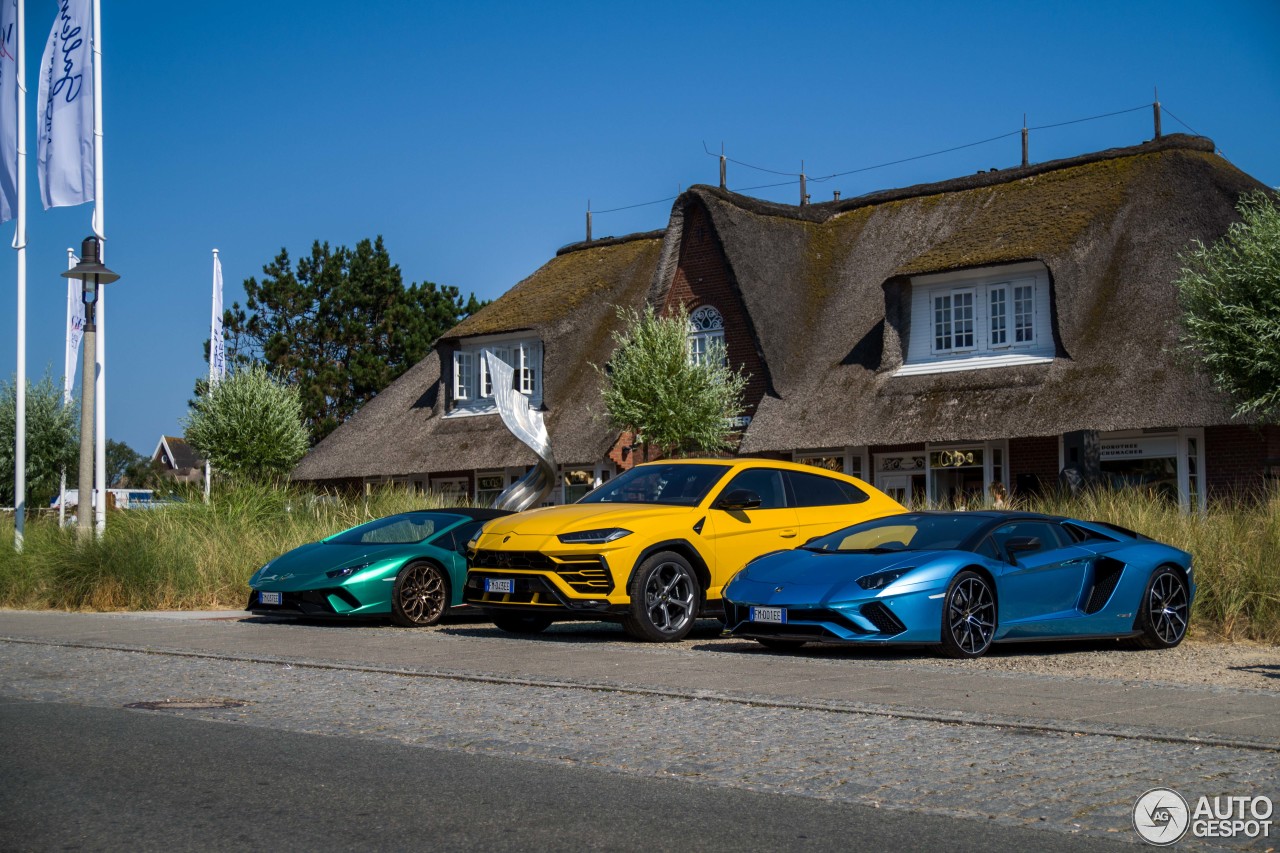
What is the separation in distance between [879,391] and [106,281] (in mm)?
15597

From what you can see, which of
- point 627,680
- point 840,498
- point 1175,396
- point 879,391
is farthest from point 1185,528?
point 879,391

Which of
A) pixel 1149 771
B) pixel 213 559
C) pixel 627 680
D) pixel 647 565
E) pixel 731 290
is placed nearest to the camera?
pixel 1149 771

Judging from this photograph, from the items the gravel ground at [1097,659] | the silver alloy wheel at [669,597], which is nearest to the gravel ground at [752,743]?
the gravel ground at [1097,659]

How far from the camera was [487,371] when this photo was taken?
127 ft

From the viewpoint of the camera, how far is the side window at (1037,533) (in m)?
11.5

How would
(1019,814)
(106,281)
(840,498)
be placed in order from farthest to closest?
(106,281)
(840,498)
(1019,814)

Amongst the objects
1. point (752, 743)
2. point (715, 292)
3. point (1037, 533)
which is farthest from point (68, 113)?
point (752, 743)

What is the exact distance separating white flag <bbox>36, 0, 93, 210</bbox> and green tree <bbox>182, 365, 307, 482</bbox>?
14904mm

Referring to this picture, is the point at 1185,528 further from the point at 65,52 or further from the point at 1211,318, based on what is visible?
the point at 65,52

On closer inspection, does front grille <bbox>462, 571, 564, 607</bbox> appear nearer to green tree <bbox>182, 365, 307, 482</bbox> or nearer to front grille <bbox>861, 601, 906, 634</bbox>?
front grille <bbox>861, 601, 906, 634</bbox>

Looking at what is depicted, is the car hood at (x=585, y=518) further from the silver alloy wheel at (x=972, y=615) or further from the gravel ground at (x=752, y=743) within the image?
the silver alloy wheel at (x=972, y=615)

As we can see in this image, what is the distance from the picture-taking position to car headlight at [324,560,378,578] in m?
14.4

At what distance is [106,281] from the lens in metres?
22.3

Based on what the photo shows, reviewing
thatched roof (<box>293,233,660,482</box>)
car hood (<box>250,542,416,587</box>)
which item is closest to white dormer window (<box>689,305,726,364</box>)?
thatched roof (<box>293,233,660,482</box>)
